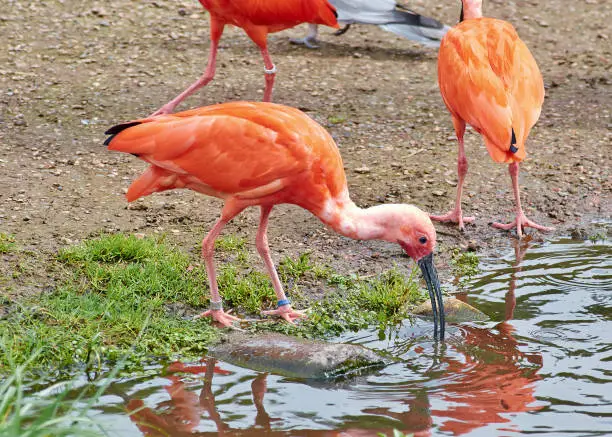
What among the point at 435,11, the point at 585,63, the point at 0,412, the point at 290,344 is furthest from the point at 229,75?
the point at 0,412

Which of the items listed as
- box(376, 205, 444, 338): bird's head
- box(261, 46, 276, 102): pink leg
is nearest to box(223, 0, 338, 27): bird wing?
box(261, 46, 276, 102): pink leg

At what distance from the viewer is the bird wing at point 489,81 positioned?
6.20 metres

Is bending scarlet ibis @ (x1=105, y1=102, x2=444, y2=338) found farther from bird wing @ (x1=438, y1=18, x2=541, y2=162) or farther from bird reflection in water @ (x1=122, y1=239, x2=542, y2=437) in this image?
bird wing @ (x1=438, y1=18, x2=541, y2=162)

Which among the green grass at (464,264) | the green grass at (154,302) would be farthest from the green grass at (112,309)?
the green grass at (464,264)

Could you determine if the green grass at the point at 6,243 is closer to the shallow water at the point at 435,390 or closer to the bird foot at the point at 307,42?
the shallow water at the point at 435,390

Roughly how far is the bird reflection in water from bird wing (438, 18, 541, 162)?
149 centimetres

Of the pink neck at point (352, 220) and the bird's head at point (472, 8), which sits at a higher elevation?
the bird's head at point (472, 8)

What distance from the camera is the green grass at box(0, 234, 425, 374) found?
508 cm

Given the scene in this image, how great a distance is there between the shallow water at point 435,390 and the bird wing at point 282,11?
9.31 ft

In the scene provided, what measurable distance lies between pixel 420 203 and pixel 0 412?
4146mm

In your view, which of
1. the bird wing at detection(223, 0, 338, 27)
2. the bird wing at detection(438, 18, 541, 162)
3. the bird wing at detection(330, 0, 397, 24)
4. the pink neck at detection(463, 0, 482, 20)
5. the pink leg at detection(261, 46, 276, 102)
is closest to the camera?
the bird wing at detection(438, 18, 541, 162)

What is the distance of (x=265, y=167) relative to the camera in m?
5.30

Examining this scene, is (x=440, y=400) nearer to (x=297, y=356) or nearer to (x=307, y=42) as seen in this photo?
(x=297, y=356)

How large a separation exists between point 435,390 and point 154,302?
1762 millimetres
